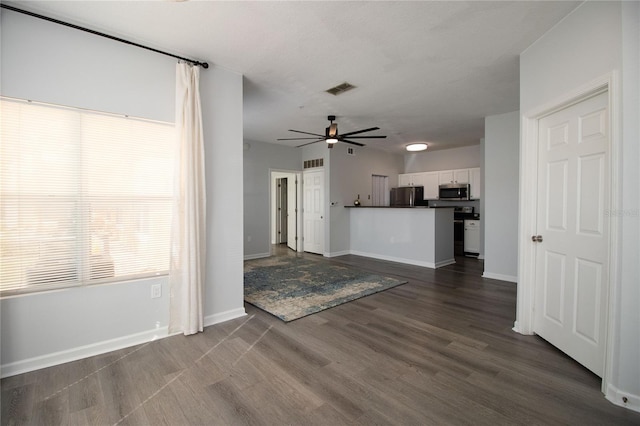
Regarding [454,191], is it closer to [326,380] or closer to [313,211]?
[313,211]

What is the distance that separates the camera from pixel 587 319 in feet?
7.15

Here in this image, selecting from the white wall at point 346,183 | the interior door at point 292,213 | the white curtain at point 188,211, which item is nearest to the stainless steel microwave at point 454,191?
the white wall at point 346,183

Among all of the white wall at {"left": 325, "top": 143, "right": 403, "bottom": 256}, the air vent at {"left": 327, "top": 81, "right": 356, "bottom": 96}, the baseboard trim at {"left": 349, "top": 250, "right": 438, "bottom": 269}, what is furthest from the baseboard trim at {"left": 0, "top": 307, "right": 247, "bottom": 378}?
the white wall at {"left": 325, "top": 143, "right": 403, "bottom": 256}

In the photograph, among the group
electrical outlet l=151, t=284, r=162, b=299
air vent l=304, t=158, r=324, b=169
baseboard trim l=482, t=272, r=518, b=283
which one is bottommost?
baseboard trim l=482, t=272, r=518, b=283

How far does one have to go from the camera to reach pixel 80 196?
2379 mm

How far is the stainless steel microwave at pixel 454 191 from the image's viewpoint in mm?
7230

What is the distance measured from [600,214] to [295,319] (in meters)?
2.82

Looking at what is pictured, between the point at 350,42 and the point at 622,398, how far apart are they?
10.9 feet

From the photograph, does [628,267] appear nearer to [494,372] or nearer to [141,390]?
[494,372]

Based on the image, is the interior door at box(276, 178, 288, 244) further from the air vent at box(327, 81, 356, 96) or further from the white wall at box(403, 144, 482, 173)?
the air vent at box(327, 81, 356, 96)

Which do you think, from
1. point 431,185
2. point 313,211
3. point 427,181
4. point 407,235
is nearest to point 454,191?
point 431,185

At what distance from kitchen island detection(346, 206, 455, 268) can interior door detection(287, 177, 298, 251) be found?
1634 mm

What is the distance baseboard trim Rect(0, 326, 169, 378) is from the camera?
213 cm

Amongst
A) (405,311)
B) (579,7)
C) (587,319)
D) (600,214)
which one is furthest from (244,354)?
(579,7)
